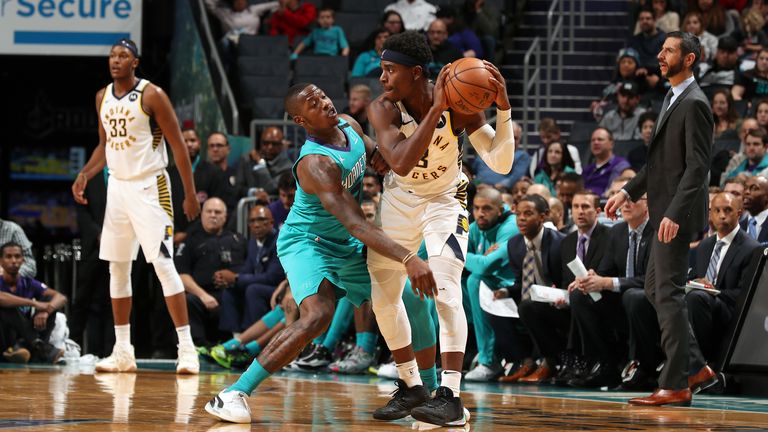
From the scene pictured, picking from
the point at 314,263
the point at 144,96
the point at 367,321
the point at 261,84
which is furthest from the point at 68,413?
the point at 261,84

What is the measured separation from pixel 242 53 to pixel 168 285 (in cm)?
725

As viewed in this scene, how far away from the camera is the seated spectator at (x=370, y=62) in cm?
1404

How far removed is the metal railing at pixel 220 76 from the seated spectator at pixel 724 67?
16.7 feet

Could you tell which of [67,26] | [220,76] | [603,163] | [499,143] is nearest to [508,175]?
[603,163]

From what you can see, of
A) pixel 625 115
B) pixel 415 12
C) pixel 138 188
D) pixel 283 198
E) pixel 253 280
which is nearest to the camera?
pixel 138 188

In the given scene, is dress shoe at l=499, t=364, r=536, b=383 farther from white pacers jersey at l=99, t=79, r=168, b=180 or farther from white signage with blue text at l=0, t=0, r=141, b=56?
white signage with blue text at l=0, t=0, r=141, b=56

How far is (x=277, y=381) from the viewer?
8.28m

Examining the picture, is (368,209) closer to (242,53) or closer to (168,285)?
(168,285)

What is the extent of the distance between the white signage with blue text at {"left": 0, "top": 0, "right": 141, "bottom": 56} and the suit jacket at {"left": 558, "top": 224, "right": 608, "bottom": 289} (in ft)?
21.4

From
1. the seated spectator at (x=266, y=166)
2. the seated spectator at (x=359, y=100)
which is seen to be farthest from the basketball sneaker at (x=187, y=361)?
the seated spectator at (x=359, y=100)

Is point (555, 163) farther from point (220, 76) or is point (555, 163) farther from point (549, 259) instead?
point (220, 76)

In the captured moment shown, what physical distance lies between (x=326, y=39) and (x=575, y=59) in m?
3.16

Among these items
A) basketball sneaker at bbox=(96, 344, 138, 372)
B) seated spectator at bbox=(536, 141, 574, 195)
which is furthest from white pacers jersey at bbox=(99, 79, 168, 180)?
seated spectator at bbox=(536, 141, 574, 195)

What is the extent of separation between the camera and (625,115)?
12672mm
